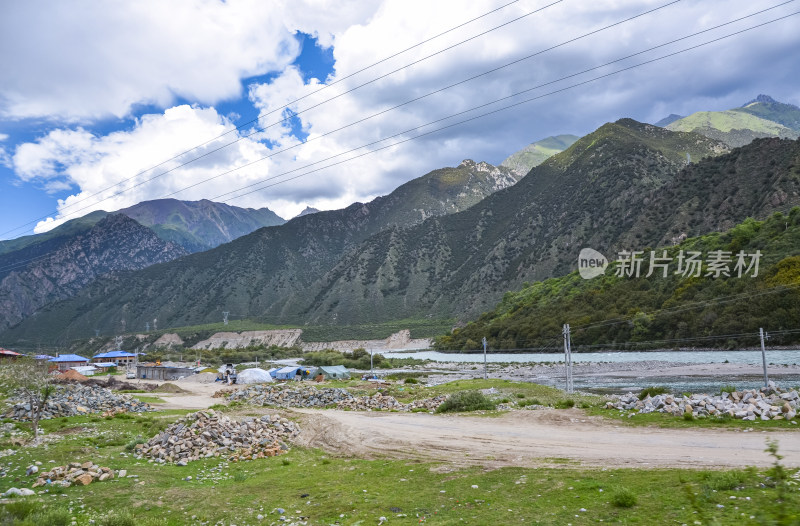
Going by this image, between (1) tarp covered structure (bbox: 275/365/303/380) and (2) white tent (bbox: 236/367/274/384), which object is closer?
(2) white tent (bbox: 236/367/274/384)

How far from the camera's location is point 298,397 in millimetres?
42625

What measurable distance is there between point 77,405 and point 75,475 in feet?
83.4

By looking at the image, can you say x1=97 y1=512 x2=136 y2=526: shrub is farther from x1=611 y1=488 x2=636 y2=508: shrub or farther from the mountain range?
the mountain range

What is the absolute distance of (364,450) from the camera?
66.9 ft

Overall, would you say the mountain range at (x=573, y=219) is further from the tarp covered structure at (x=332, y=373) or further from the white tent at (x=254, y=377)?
the white tent at (x=254, y=377)

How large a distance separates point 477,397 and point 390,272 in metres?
155

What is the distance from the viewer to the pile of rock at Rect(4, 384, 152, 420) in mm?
31141

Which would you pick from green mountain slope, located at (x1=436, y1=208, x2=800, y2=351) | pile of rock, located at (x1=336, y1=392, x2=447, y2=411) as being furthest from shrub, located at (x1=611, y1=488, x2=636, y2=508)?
green mountain slope, located at (x1=436, y1=208, x2=800, y2=351)

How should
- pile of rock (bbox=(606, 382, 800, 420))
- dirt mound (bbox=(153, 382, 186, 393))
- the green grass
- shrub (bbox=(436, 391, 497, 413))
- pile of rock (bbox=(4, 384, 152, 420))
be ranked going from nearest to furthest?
1. the green grass
2. pile of rock (bbox=(606, 382, 800, 420))
3. shrub (bbox=(436, 391, 497, 413))
4. pile of rock (bbox=(4, 384, 152, 420))
5. dirt mound (bbox=(153, 382, 186, 393))

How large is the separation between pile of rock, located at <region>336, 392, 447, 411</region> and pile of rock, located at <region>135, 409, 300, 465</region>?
1208cm

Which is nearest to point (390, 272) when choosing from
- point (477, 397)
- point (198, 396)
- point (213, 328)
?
point (213, 328)

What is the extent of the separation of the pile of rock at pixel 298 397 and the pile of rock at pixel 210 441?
17.5m

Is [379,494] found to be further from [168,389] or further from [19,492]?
[168,389]

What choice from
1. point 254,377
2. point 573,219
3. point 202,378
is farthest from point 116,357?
point 573,219
